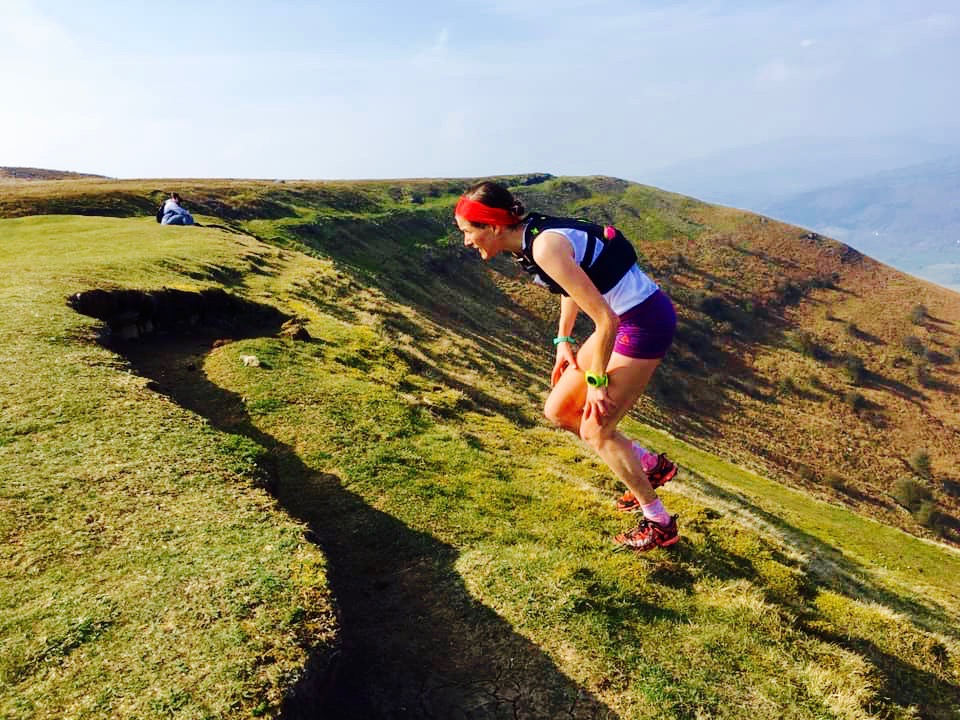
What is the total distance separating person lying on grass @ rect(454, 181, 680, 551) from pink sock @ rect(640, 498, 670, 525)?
0.24 meters

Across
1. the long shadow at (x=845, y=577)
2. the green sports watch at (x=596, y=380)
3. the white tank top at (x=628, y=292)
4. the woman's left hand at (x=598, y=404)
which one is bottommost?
the long shadow at (x=845, y=577)

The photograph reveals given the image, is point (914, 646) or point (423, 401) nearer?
point (914, 646)

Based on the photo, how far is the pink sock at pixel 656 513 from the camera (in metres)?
8.56

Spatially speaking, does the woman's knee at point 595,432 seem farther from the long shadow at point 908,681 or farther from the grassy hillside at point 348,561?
the long shadow at point 908,681

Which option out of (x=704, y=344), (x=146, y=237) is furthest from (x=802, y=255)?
(x=146, y=237)

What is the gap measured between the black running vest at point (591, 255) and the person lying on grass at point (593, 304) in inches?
0.5

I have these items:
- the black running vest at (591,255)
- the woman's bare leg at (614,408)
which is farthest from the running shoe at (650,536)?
the black running vest at (591,255)

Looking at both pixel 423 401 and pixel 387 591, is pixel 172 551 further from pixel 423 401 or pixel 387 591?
pixel 423 401

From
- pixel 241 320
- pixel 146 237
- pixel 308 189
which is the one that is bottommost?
pixel 241 320

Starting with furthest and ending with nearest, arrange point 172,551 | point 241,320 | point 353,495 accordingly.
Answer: point 241,320
point 353,495
point 172,551

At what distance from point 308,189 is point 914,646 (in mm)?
101455

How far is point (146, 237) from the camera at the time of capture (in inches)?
1267

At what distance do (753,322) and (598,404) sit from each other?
93948 millimetres

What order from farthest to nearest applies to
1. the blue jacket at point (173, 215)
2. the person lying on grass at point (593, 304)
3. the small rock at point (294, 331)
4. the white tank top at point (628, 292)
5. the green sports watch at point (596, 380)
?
1. the blue jacket at point (173, 215)
2. the small rock at point (294, 331)
3. the white tank top at point (628, 292)
4. the green sports watch at point (596, 380)
5. the person lying on grass at point (593, 304)
